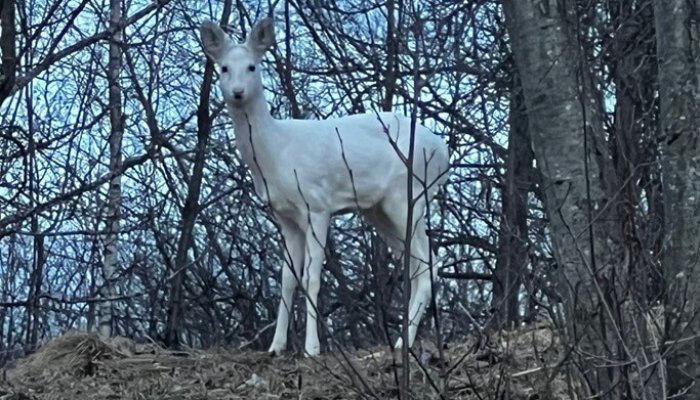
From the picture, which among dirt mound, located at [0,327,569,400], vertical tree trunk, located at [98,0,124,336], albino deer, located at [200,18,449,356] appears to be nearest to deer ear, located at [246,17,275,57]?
albino deer, located at [200,18,449,356]

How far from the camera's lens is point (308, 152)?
9.59m

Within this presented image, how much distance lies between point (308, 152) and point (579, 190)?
4.10 metres

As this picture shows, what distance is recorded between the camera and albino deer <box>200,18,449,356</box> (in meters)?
9.41

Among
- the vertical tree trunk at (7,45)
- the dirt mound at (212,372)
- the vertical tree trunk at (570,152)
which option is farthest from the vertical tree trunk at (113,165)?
the vertical tree trunk at (570,152)

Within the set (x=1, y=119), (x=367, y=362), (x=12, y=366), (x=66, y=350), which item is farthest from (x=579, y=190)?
(x=1, y=119)

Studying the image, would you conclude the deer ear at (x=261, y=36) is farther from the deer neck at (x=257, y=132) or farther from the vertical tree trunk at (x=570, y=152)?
the vertical tree trunk at (x=570, y=152)

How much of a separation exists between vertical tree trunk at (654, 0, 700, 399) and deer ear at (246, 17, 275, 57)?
4092 millimetres

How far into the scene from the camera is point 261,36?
964 cm

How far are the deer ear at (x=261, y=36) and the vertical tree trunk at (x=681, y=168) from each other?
4092 mm

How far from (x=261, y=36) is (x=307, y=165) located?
89 centimetres

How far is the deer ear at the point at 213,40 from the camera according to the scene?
31.4 feet

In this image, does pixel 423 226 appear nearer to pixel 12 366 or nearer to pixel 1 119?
pixel 12 366

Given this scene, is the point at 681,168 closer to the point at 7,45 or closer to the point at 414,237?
the point at 414,237

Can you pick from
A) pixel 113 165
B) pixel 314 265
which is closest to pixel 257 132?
pixel 314 265
